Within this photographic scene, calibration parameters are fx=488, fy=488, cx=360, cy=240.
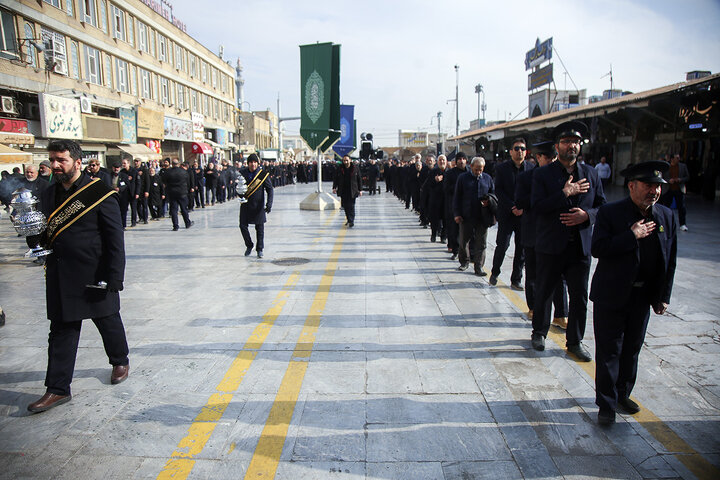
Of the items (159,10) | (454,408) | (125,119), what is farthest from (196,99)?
(454,408)

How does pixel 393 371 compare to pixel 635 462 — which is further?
pixel 393 371

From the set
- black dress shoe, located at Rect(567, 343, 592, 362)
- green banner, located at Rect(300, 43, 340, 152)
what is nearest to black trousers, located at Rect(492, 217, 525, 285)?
black dress shoe, located at Rect(567, 343, 592, 362)

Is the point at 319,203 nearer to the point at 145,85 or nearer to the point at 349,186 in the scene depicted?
the point at 349,186

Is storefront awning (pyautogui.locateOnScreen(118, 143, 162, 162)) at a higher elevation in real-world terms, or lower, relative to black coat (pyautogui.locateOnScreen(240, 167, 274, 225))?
higher

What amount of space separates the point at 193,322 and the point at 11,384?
5.87 feet

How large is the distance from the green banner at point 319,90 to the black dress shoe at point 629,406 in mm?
15541

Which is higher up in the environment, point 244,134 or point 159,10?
point 159,10

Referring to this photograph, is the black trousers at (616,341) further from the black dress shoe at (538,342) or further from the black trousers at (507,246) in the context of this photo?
the black trousers at (507,246)

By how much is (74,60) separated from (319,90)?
14.9 m

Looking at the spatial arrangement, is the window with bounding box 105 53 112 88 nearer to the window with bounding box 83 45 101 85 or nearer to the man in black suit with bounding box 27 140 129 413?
the window with bounding box 83 45 101 85

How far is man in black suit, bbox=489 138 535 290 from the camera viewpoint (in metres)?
6.56

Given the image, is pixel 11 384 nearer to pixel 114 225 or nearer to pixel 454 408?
pixel 114 225

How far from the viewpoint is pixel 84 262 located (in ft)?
12.2

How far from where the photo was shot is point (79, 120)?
23.8 metres
